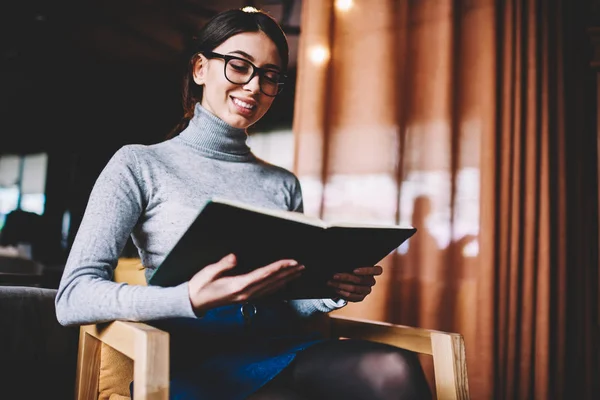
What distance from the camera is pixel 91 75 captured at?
16.8 ft

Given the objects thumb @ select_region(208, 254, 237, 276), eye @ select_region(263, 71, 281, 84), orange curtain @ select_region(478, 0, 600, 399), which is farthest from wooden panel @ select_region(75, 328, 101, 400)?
orange curtain @ select_region(478, 0, 600, 399)

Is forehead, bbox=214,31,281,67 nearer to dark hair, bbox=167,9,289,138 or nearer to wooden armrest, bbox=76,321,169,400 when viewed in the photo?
dark hair, bbox=167,9,289,138

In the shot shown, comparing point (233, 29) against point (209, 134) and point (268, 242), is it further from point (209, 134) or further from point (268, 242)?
point (268, 242)

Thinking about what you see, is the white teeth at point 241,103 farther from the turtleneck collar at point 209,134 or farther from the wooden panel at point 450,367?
the wooden panel at point 450,367

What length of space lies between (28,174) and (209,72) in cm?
463

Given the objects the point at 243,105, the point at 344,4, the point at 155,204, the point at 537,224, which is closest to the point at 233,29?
the point at 243,105

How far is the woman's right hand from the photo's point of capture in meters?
0.68

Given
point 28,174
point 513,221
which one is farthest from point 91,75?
point 513,221

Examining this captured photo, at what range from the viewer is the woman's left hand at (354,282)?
889mm

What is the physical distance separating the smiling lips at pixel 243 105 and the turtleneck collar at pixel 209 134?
0.15 feet

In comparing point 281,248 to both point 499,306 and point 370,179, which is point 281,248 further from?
point 499,306

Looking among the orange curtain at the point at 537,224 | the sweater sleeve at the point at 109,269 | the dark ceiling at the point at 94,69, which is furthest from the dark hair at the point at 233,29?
the dark ceiling at the point at 94,69

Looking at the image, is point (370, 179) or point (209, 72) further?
point (370, 179)

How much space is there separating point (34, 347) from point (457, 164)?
1237 millimetres
